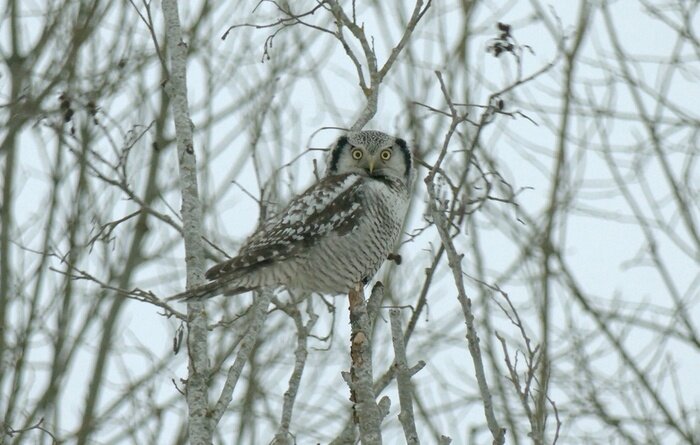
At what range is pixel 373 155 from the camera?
17.6ft

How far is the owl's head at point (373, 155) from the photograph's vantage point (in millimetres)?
5387

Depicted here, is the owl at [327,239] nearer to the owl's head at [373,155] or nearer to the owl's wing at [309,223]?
the owl's wing at [309,223]

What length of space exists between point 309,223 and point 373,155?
1.77 ft

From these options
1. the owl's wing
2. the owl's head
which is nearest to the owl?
the owl's wing

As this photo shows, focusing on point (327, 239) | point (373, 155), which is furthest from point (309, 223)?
point (373, 155)

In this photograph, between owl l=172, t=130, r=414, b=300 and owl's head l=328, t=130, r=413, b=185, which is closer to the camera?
owl l=172, t=130, r=414, b=300

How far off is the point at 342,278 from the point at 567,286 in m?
1.38

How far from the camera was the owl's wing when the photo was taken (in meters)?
5.05

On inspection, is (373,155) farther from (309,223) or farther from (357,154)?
(309,223)

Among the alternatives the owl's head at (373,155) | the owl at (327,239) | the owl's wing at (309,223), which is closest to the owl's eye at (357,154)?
the owl's head at (373,155)

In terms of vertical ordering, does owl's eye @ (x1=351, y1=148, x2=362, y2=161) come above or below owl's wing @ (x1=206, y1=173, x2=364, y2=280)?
above

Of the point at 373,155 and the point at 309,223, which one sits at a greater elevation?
the point at 373,155

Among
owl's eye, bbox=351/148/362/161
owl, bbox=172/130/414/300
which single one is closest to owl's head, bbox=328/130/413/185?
owl's eye, bbox=351/148/362/161

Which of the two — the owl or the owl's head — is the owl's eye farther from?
the owl
